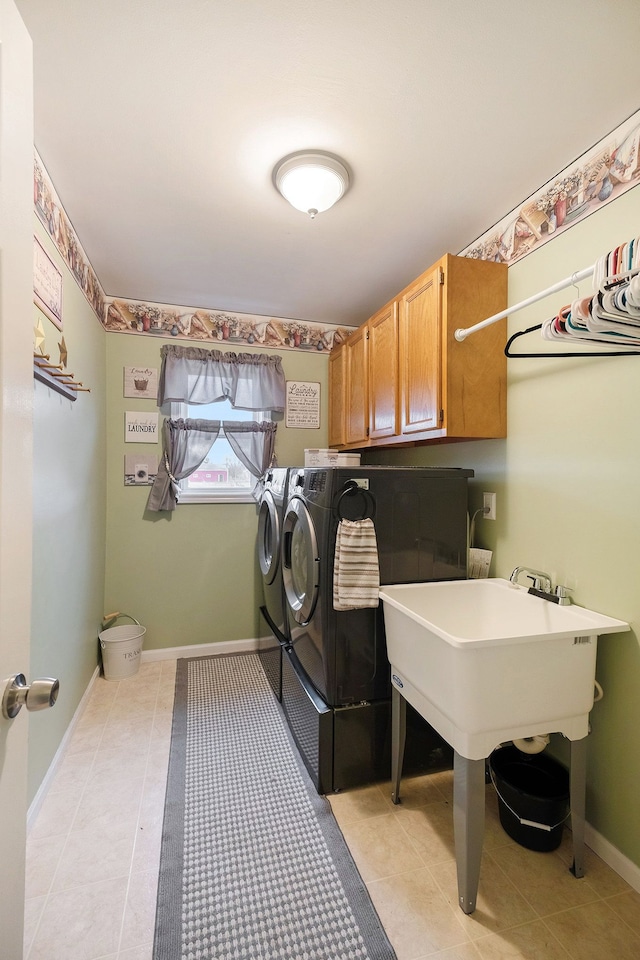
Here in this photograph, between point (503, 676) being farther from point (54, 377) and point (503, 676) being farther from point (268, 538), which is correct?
point (54, 377)

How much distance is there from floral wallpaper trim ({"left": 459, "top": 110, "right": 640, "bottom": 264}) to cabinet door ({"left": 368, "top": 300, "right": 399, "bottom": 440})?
1.90 feet

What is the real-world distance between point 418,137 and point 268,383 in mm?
1856

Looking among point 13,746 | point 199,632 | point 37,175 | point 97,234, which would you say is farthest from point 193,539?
point 13,746

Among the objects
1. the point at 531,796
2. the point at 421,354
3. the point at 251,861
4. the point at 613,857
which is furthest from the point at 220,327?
the point at 613,857

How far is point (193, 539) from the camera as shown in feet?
10.1

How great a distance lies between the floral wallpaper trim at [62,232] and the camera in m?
1.64

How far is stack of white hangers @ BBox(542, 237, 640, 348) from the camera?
1.03m

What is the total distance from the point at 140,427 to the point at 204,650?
166 cm

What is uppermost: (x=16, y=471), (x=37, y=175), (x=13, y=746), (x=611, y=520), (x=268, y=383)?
(x=37, y=175)

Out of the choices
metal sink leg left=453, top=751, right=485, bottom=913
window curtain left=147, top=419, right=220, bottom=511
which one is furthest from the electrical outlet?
window curtain left=147, top=419, right=220, bottom=511

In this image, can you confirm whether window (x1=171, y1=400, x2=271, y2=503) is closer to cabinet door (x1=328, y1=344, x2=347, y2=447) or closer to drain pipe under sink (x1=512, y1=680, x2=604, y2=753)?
cabinet door (x1=328, y1=344, x2=347, y2=447)

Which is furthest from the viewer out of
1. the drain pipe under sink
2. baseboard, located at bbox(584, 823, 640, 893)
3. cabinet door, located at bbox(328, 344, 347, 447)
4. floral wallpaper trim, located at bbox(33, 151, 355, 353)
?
cabinet door, located at bbox(328, 344, 347, 447)

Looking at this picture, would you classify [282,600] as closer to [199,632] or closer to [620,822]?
[199,632]

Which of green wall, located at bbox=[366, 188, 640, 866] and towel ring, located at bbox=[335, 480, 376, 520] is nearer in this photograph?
green wall, located at bbox=[366, 188, 640, 866]
